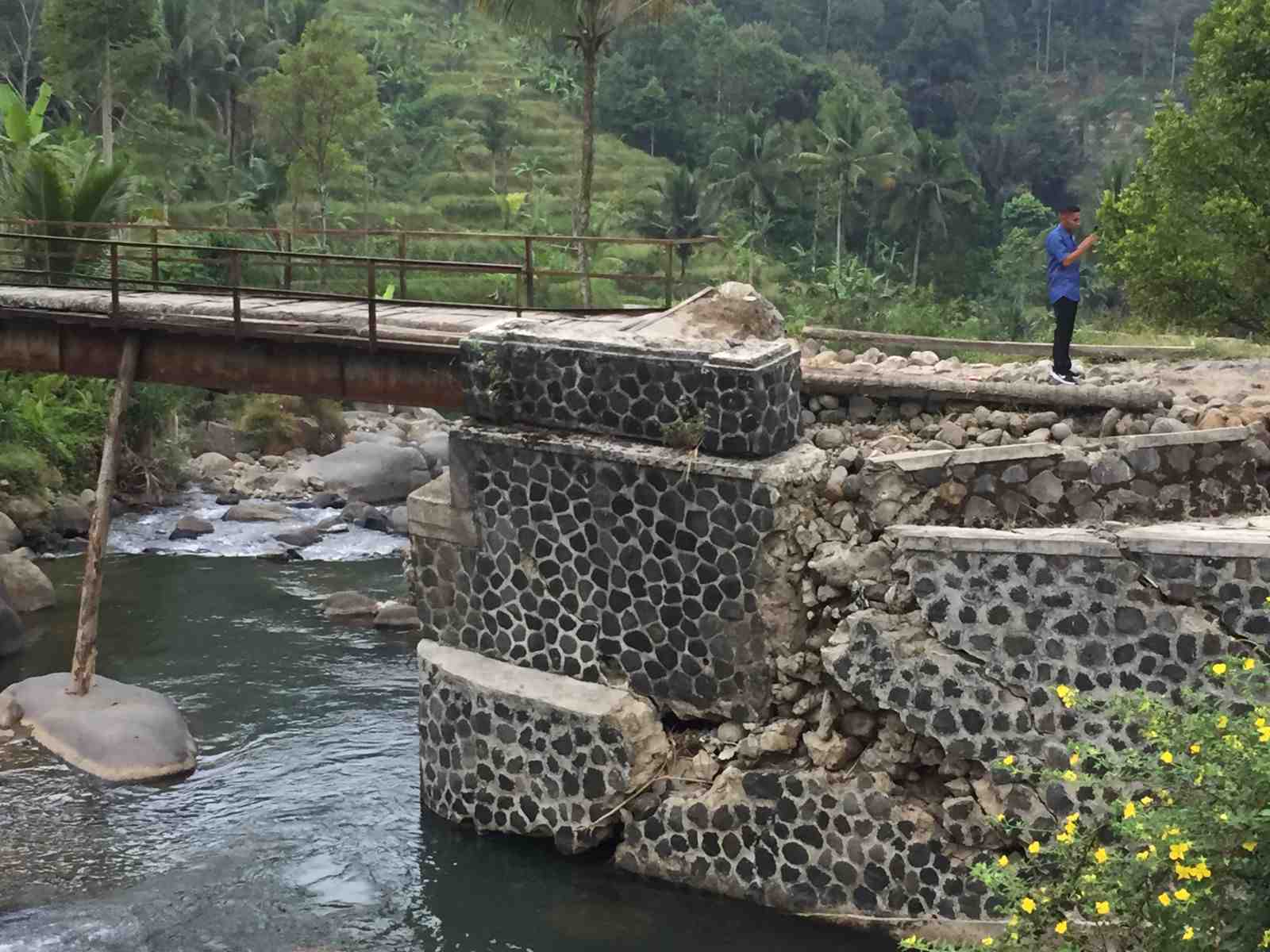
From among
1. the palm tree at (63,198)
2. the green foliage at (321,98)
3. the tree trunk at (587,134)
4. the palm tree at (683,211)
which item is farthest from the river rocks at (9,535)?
the palm tree at (683,211)

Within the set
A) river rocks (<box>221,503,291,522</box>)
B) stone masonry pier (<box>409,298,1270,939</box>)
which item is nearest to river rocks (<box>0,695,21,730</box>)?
stone masonry pier (<box>409,298,1270,939</box>)

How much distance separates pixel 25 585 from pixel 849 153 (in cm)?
3636

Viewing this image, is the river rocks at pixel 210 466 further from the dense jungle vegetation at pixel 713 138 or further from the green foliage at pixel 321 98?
the green foliage at pixel 321 98

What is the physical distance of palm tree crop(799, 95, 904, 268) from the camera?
53125mm

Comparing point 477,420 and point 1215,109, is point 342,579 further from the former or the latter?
point 1215,109

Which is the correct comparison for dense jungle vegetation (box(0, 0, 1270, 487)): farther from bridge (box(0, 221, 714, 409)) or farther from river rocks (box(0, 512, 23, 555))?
bridge (box(0, 221, 714, 409))

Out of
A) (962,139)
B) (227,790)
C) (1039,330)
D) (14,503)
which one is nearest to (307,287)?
(14,503)

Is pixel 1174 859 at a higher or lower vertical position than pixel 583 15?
lower

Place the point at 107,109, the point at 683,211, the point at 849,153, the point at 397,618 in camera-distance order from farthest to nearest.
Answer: the point at 849,153 < the point at 683,211 < the point at 107,109 < the point at 397,618

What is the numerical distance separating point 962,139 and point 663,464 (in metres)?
62.6

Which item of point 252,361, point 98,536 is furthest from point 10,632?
point 252,361

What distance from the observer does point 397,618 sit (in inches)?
879

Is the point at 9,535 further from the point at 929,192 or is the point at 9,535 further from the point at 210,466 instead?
the point at 929,192

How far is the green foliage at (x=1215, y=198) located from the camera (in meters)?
25.5
